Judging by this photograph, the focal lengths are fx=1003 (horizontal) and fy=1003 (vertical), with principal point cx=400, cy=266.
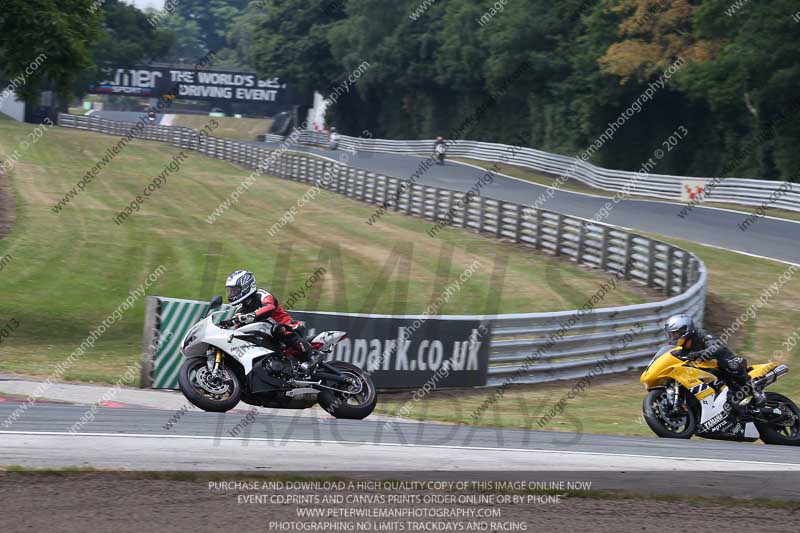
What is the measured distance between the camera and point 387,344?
14328 mm

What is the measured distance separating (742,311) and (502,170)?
116 feet

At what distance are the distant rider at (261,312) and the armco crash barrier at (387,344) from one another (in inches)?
79.7

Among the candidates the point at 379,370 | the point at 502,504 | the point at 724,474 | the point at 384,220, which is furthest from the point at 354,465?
the point at 384,220

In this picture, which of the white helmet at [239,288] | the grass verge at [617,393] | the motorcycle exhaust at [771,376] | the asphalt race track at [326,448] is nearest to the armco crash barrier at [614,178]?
the grass verge at [617,393]

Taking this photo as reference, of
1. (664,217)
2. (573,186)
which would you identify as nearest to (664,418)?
(664,217)

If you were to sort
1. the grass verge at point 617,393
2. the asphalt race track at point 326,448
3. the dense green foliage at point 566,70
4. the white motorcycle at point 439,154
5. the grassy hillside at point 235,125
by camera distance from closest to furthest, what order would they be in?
the asphalt race track at point 326,448 < the grass verge at point 617,393 < the dense green foliage at point 566,70 < the white motorcycle at point 439,154 < the grassy hillside at point 235,125

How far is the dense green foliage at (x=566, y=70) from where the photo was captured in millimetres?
45125

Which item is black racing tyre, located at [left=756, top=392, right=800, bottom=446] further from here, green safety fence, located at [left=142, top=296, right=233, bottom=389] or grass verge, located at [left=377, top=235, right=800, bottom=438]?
green safety fence, located at [left=142, top=296, right=233, bottom=389]

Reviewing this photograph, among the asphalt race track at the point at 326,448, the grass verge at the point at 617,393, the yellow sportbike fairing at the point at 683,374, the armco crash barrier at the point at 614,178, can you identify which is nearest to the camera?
the asphalt race track at the point at 326,448

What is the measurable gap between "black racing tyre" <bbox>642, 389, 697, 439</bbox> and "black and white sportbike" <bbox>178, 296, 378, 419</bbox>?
317cm

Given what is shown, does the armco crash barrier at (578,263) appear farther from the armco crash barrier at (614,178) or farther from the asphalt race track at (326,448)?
the armco crash barrier at (614,178)

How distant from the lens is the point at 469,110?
251 feet

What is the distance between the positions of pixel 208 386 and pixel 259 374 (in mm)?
577

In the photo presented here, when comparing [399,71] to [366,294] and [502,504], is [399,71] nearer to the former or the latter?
[366,294]
